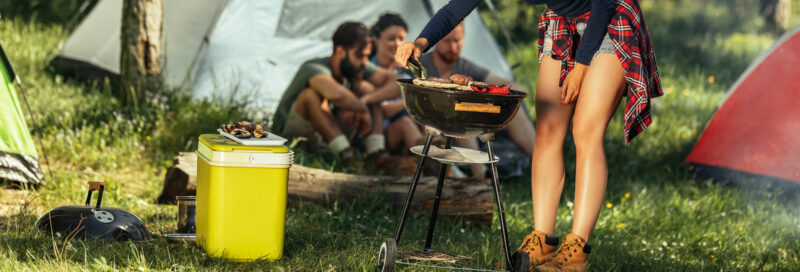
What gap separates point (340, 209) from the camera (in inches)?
157

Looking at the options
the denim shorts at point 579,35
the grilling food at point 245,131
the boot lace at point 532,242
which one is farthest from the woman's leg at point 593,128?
the grilling food at point 245,131

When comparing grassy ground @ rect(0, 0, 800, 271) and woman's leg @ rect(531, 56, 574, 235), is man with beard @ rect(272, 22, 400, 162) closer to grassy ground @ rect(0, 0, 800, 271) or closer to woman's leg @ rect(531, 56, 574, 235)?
grassy ground @ rect(0, 0, 800, 271)

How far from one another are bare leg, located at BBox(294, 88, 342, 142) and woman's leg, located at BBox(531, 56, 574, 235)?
2.22 meters

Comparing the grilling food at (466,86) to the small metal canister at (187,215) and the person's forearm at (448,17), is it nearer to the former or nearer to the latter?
the person's forearm at (448,17)

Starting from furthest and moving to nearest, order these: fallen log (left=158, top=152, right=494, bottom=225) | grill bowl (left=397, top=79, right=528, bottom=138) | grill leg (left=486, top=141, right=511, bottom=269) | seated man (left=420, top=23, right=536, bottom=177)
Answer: seated man (left=420, top=23, right=536, bottom=177), fallen log (left=158, top=152, right=494, bottom=225), grill leg (left=486, top=141, right=511, bottom=269), grill bowl (left=397, top=79, right=528, bottom=138)

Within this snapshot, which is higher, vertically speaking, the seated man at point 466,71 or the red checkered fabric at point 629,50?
the red checkered fabric at point 629,50

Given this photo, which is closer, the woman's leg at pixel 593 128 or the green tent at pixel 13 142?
the woman's leg at pixel 593 128

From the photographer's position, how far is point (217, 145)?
2.84 metres

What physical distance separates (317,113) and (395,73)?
69 centimetres

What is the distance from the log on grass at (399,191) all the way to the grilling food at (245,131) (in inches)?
34.2

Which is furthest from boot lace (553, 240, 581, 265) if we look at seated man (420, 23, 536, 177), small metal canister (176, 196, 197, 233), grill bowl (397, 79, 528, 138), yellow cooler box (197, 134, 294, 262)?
seated man (420, 23, 536, 177)

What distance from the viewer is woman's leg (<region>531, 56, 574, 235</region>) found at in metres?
2.98

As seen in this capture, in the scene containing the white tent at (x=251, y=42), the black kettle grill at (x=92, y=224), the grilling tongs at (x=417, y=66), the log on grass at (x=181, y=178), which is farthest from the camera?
the white tent at (x=251, y=42)

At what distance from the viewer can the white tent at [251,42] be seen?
5789mm
